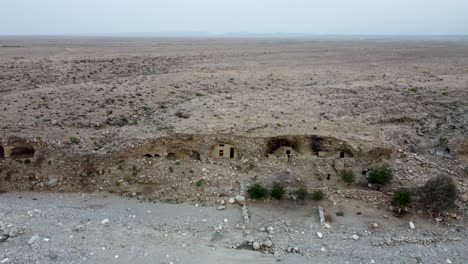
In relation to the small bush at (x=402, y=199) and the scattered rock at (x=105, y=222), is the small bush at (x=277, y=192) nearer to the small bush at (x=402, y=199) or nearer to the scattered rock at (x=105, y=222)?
the small bush at (x=402, y=199)

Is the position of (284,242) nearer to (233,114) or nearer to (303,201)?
(303,201)

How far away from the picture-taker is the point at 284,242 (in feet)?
47.9

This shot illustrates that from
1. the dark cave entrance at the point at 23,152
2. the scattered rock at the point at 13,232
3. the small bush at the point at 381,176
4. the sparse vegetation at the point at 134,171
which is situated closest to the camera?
the scattered rock at the point at 13,232

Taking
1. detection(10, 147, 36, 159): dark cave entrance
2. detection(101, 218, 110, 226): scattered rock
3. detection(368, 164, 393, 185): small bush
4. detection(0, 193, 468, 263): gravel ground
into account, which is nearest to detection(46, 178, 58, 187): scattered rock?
detection(0, 193, 468, 263): gravel ground

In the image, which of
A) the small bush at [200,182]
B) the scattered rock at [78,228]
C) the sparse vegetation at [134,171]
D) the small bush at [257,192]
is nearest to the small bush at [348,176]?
the small bush at [257,192]

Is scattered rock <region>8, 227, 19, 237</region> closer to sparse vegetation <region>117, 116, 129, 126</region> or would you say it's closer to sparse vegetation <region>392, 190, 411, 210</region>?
sparse vegetation <region>117, 116, 129, 126</region>

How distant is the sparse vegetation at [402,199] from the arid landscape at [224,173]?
0.35 metres

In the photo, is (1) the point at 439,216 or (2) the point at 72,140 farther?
(2) the point at 72,140

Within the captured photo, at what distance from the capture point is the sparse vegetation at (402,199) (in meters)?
16.1

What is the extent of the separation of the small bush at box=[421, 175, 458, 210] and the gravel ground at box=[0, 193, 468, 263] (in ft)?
2.70

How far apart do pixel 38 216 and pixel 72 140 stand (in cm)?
539

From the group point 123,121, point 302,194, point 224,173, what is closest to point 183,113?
point 123,121

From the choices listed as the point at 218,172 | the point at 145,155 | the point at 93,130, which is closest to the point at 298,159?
the point at 218,172

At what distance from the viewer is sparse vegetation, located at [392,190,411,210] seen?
16.1 m
